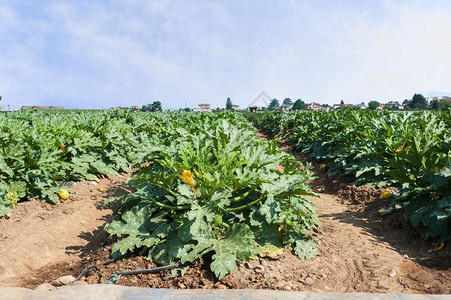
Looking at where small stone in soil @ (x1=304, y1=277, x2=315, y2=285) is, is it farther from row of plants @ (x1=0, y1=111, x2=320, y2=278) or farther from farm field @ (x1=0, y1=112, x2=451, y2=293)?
row of plants @ (x1=0, y1=111, x2=320, y2=278)

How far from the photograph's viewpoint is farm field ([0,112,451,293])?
2807mm

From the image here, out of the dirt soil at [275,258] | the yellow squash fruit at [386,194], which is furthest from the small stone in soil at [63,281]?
the yellow squash fruit at [386,194]

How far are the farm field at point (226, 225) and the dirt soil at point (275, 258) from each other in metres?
0.01

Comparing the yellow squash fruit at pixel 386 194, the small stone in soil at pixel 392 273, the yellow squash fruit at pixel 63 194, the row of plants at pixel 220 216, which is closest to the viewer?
the row of plants at pixel 220 216

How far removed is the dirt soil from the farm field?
1 centimetres

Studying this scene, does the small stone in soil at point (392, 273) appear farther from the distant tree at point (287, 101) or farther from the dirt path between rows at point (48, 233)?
the distant tree at point (287, 101)

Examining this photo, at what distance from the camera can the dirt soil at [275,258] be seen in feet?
8.95

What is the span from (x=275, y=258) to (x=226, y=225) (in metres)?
0.52

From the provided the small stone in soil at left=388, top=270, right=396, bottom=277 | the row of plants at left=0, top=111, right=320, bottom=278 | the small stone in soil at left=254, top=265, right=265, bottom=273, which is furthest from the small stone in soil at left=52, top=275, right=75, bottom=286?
the small stone in soil at left=388, top=270, right=396, bottom=277

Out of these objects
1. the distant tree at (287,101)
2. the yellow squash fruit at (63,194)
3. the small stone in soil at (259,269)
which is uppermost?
the distant tree at (287,101)

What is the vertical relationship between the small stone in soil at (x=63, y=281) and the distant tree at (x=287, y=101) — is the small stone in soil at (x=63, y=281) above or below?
below

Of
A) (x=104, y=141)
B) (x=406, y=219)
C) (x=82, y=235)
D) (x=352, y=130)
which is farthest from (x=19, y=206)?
(x=352, y=130)

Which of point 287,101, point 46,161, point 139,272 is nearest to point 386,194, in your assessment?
point 139,272

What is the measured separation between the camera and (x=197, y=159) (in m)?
3.39
